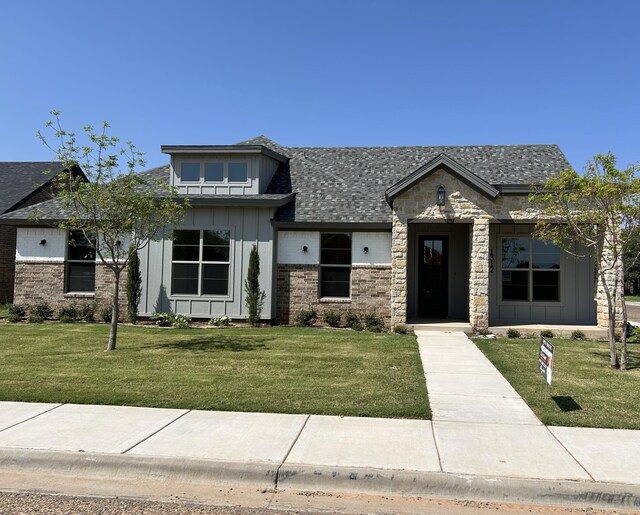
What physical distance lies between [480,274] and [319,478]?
10185 millimetres

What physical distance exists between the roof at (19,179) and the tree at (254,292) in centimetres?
1191

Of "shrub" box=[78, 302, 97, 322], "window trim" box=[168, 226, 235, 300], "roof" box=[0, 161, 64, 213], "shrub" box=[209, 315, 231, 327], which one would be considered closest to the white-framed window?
"window trim" box=[168, 226, 235, 300]

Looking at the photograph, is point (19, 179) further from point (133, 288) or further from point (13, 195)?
point (133, 288)

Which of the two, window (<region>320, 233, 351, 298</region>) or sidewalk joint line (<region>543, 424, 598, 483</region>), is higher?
window (<region>320, 233, 351, 298</region>)

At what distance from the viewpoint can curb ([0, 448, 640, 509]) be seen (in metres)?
4.24

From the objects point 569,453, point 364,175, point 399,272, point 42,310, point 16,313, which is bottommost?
point 569,453

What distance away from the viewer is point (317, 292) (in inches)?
595

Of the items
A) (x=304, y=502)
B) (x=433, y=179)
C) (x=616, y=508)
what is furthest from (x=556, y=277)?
(x=304, y=502)

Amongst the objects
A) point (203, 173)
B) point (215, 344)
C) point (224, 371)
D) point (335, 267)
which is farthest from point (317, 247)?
point (224, 371)

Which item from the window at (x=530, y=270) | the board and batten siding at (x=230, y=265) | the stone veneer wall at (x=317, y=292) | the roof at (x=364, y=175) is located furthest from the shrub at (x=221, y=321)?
the window at (x=530, y=270)

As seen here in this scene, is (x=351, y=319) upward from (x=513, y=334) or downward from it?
upward

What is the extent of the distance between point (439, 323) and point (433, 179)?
411 cm

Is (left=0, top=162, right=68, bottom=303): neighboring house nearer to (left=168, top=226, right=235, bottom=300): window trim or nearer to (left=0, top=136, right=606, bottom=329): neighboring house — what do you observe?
(left=0, top=136, right=606, bottom=329): neighboring house

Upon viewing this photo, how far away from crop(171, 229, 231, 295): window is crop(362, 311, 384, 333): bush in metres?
4.37
